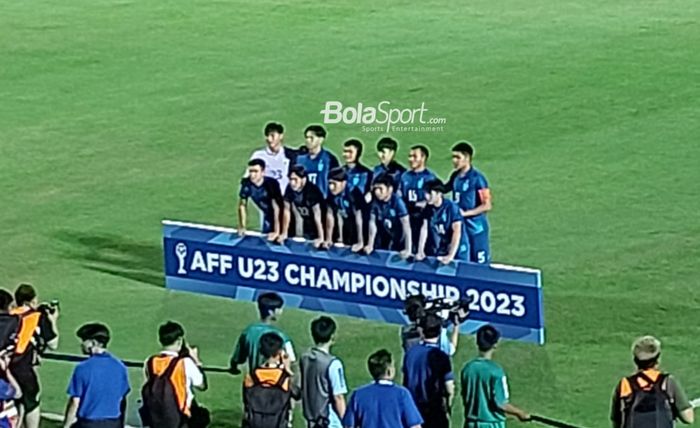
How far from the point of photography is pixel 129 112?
67.3ft

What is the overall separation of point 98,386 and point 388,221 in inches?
161

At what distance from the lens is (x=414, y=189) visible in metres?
13.1

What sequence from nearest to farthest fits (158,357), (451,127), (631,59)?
1. (158,357)
2. (451,127)
3. (631,59)

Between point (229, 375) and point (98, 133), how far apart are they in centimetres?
798

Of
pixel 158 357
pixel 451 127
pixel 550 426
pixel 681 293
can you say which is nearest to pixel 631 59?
pixel 451 127

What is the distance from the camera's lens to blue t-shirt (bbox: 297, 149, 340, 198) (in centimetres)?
1380

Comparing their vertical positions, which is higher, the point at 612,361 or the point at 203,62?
the point at 203,62

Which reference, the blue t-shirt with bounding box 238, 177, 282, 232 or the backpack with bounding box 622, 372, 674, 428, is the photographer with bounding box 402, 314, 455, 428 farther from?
the blue t-shirt with bounding box 238, 177, 282, 232

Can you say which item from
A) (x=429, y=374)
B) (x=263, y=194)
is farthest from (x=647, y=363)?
(x=263, y=194)

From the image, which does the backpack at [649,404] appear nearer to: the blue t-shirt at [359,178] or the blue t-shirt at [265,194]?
the blue t-shirt at [359,178]

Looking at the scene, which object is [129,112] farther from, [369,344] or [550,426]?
[550,426]

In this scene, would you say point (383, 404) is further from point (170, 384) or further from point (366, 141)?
point (366, 141)

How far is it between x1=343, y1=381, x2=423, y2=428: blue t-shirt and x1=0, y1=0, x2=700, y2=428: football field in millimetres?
2480

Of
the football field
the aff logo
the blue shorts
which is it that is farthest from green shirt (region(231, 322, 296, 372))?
the aff logo
